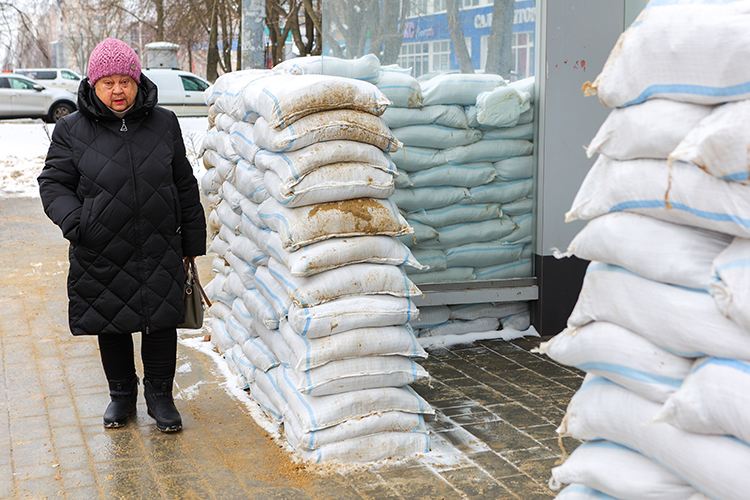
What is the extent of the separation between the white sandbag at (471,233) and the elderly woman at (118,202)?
86.1 inches

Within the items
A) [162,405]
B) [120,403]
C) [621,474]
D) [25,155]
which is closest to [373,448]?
[162,405]

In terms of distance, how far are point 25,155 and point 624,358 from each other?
1761 centimetres

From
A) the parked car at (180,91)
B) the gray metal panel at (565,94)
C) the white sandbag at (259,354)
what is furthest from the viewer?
the parked car at (180,91)

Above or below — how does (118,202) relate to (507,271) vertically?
above

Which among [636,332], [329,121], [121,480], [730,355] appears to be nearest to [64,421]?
[121,480]

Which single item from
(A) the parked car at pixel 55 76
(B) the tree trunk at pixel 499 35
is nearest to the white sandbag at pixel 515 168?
(B) the tree trunk at pixel 499 35

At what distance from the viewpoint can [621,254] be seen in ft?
7.32

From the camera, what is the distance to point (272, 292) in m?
4.30

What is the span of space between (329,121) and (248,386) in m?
1.81

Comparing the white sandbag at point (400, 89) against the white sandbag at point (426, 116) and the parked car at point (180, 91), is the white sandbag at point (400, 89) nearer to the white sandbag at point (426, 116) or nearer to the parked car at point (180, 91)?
the white sandbag at point (426, 116)

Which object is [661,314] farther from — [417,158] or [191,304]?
[417,158]

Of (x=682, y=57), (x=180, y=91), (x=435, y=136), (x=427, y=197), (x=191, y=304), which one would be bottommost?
(x=191, y=304)

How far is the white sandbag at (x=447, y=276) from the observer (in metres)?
5.91

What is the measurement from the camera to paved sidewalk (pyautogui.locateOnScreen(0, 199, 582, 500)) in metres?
3.63
